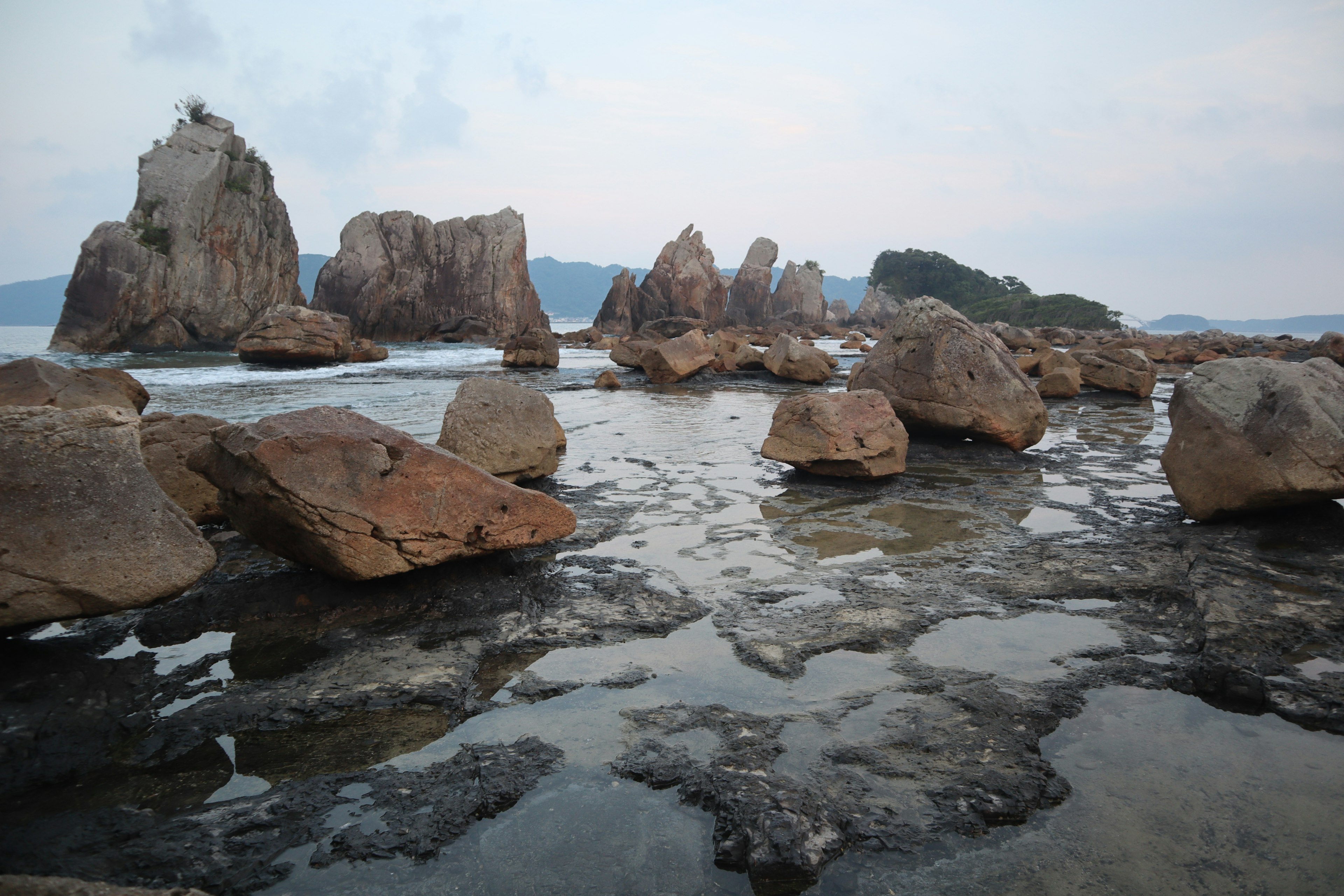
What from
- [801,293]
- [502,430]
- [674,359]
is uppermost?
[801,293]

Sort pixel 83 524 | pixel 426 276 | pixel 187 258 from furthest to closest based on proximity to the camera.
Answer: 1. pixel 426 276
2. pixel 187 258
3. pixel 83 524

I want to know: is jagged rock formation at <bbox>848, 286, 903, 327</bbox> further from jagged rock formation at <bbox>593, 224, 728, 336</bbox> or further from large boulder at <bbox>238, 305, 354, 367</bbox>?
large boulder at <bbox>238, 305, 354, 367</bbox>

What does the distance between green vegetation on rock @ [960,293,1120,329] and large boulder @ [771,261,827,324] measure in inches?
595

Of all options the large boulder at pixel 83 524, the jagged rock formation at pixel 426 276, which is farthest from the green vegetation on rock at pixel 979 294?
the large boulder at pixel 83 524

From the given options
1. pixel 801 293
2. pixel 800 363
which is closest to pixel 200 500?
pixel 800 363

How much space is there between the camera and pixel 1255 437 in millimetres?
4719

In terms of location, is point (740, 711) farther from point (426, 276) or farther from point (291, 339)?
point (426, 276)

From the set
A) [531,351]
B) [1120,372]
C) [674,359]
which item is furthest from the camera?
[531,351]

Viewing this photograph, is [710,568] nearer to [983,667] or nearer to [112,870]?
[983,667]

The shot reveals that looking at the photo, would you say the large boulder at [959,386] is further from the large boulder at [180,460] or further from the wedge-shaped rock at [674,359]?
the wedge-shaped rock at [674,359]

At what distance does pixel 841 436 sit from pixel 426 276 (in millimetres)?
49300

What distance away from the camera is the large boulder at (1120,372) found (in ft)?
49.1

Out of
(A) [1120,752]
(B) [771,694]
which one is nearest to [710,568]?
(B) [771,694]

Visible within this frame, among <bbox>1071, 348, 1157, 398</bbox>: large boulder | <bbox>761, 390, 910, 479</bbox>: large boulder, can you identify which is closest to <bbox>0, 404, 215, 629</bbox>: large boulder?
<bbox>761, 390, 910, 479</bbox>: large boulder
